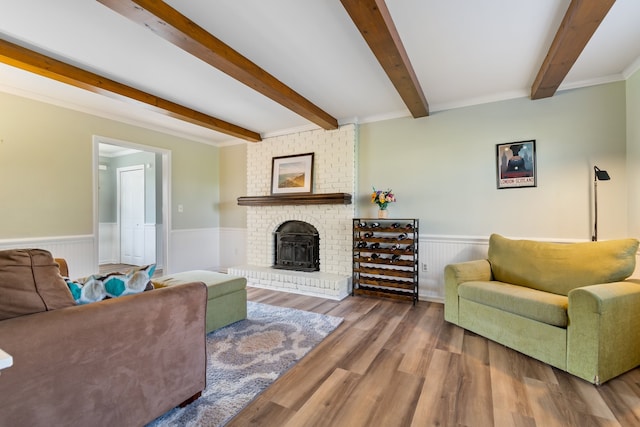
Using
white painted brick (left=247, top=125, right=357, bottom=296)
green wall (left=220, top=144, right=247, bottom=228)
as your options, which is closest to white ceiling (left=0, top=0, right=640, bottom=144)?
white painted brick (left=247, top=125, right=357, bottom=296)

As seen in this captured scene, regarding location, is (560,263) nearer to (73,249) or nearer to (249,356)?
(249,356)

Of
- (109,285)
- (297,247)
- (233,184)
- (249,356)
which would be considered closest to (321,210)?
(297,247)

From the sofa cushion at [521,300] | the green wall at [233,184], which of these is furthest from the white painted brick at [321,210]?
the sofa cushion at [521,300]

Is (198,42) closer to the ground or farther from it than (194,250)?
farther from it

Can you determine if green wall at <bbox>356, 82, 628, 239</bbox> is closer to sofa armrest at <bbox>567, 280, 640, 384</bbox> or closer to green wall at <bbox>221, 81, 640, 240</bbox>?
green wall at <bbox>221, 81, 640, 240</bbox>

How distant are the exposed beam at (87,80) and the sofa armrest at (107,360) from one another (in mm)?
2380

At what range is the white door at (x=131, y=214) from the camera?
5.88 m

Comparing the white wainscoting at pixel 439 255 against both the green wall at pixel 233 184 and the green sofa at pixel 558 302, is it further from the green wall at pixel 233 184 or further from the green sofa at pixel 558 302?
the green wall at pixel 233 184

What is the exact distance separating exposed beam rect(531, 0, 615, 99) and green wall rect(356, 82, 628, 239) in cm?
48

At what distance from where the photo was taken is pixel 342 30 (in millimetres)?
2119

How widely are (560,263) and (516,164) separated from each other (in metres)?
1.22

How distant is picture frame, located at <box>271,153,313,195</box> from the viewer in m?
4.42

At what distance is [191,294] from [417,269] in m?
2.74

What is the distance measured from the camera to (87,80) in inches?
107
